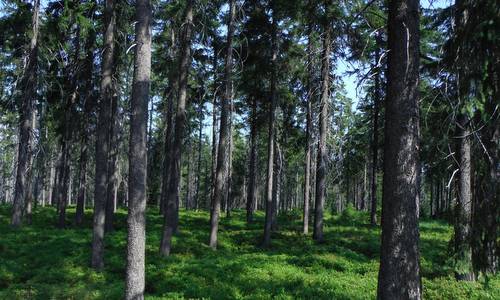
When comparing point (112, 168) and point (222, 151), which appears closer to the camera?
point (222, 151)

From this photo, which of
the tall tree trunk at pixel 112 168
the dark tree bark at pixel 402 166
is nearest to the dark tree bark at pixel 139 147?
the dark tree bark at pixel 402 166

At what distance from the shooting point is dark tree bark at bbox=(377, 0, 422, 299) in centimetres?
628

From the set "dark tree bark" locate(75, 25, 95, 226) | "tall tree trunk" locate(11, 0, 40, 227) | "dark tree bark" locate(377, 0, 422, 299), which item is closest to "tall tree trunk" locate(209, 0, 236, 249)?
"dark tree bark" locate(75, 25, 95, 226)

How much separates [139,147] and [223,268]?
5927 millimetres

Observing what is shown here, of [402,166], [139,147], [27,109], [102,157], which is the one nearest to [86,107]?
[27,109]

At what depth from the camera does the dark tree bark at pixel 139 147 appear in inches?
352

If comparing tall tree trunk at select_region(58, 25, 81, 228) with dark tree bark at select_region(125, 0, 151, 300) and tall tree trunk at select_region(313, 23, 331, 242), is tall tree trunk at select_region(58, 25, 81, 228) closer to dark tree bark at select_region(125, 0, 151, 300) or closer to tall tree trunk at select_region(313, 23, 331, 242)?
tall tree trunk at select_region(313, 23, 331, 242)

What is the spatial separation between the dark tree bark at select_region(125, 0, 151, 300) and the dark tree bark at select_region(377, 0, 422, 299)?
498 cm

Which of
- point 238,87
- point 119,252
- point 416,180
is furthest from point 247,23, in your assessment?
point 416,180

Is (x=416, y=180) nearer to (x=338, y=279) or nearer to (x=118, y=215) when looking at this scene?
(x=338, y=279)

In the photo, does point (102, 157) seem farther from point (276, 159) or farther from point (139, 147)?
point (276, 159)

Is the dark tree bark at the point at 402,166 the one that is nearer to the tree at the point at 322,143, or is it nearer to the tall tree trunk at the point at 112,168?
the tree at the point at 322,143

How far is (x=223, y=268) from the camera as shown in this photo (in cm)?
1349

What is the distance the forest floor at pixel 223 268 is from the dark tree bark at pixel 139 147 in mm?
2550
